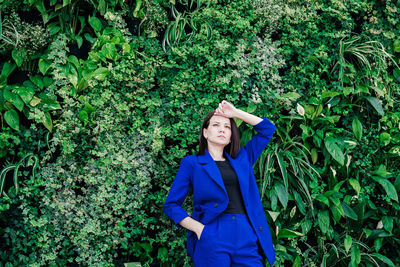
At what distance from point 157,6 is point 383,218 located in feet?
9.51

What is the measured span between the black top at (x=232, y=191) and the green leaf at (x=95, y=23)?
162cm

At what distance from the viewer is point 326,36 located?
11.8 feet

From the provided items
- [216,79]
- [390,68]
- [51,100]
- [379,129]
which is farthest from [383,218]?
[51,100]

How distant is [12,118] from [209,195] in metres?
1.69

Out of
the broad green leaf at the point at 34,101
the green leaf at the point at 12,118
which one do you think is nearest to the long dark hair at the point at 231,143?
the broad green leaf at the point at 34,101

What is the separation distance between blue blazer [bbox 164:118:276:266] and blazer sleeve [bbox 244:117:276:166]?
0.05 feet

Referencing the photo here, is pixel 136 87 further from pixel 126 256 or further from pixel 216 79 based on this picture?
pixel 126 256

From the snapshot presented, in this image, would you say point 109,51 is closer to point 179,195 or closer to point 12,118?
point 12,118

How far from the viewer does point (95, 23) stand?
302 cm

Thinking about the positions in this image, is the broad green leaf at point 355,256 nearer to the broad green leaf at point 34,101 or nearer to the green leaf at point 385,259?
the green leaf at point 385,259

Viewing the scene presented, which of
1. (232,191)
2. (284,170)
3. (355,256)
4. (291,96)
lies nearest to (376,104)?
(291,96)

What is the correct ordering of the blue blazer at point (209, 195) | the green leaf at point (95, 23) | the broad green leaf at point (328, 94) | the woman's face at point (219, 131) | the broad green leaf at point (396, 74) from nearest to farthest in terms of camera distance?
the blue blazer at point (209, 195) → the woman's face at point (219, 131) → the green leaf at point (95, 23) → the broad green leaf at point (328, 94) → the broad green leaf at point (396, 74)

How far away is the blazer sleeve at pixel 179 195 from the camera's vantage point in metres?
2.32

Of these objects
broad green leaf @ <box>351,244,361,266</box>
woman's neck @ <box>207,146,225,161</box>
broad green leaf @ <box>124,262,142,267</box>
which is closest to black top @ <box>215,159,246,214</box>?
woman's neck @ <box>207,146,225,161</box>
